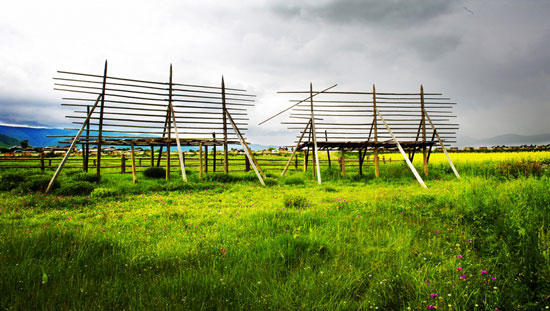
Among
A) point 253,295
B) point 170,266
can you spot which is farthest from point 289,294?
point 170,266

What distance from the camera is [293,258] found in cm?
299

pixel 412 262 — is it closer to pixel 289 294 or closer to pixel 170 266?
pixel 289 294

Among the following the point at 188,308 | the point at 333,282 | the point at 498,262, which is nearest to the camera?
the point at 188,308

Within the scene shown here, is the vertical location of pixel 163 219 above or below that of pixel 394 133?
below

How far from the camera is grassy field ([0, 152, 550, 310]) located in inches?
84.7

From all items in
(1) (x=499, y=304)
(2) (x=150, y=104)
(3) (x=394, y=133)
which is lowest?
(1) (x=499, y=304)

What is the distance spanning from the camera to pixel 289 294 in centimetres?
219

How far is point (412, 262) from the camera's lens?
2.83 m

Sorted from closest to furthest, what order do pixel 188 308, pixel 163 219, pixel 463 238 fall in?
pixel 188 308 < pixel 463 238 < pixel 163 219

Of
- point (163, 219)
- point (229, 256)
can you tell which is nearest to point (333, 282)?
point (229, 256)

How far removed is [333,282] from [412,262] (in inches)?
42.1

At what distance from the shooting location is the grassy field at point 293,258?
2.15 metres

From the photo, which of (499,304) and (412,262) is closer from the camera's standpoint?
(499,304)

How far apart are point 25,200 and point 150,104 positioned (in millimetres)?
5718
